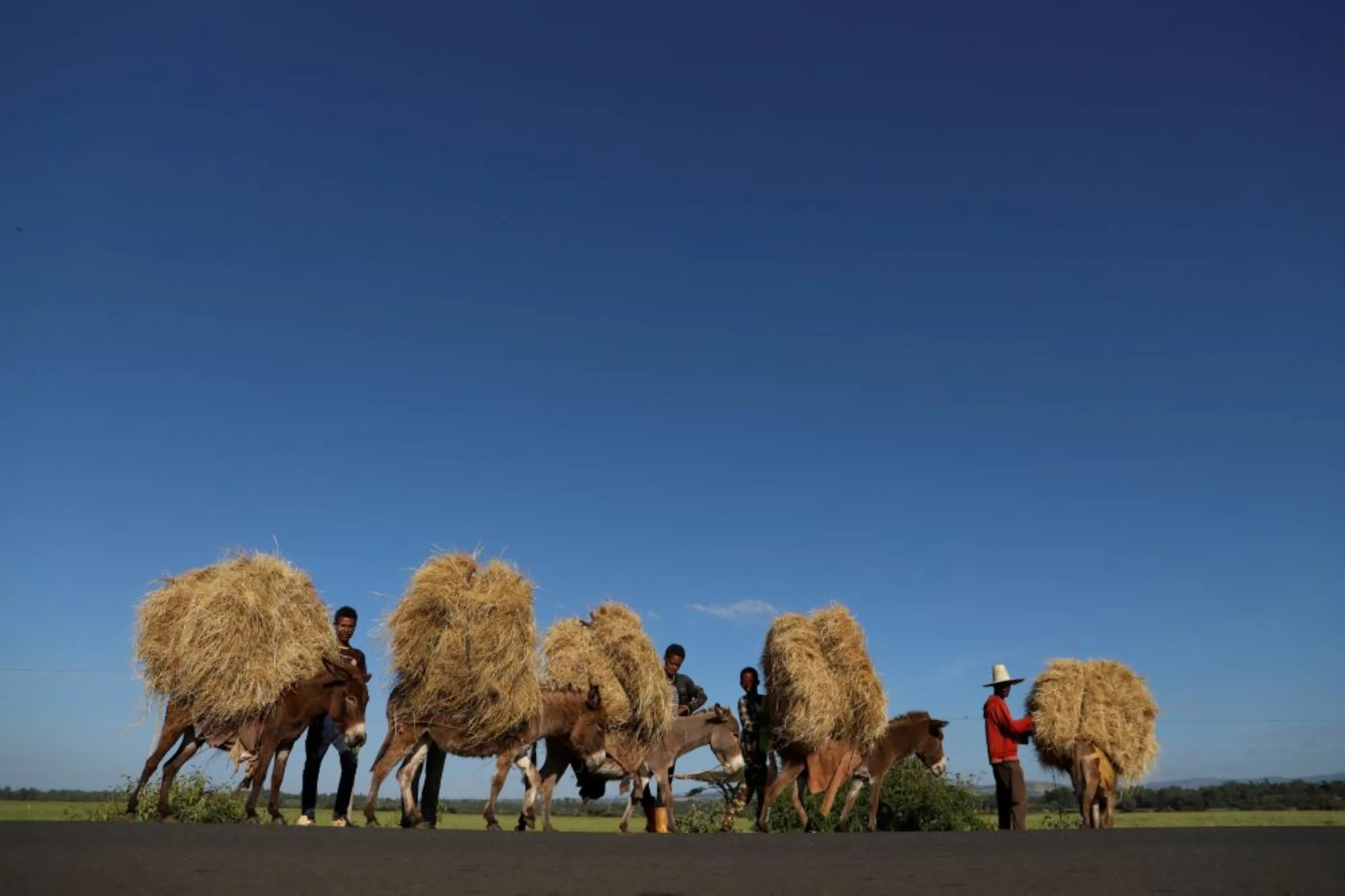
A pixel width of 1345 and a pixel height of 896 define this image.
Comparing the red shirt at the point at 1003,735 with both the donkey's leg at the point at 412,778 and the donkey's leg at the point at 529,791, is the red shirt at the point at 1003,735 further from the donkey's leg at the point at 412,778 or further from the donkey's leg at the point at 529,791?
the donkey's leg at the point at 412,778

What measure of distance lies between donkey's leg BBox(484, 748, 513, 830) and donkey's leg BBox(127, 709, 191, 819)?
142 inches

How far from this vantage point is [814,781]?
557 inches

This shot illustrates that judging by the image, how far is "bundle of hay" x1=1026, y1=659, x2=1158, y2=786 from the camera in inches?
613

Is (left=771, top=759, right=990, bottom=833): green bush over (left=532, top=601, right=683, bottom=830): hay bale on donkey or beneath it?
beneath

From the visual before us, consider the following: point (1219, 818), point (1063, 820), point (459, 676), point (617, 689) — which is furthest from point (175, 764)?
point (1219, 818)

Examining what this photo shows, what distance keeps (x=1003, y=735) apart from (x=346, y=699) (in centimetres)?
935

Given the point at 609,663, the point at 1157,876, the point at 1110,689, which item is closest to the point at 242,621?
the point at 609,663

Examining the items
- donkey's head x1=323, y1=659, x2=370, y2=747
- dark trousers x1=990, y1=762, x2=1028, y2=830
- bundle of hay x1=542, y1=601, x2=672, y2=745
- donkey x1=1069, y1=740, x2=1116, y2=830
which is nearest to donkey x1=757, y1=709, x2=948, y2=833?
dark trousers x1=990, y1=762, x2=1028, y2=830

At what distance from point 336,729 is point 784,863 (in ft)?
23.3

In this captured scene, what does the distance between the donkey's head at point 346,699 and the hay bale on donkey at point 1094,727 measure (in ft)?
34.3

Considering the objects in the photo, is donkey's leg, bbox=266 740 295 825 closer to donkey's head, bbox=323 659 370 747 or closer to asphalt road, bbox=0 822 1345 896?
donkey's head, bbox=323 659 370 747

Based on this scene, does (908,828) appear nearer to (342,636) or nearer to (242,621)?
(342,636)

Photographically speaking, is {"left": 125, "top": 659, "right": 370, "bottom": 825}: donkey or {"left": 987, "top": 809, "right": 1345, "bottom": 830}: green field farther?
{"left": 987, "top": 809, "right": 1345, "bottom": 830}: green field

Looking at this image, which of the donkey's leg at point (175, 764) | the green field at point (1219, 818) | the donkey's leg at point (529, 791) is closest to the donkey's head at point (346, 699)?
the donkey's leg at point (175, 764)
